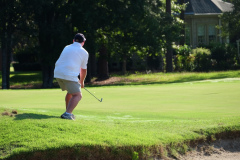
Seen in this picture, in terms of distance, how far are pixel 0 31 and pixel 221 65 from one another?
55.9 ft

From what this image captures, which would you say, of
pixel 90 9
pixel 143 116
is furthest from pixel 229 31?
pixel 143 116

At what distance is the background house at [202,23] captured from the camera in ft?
159

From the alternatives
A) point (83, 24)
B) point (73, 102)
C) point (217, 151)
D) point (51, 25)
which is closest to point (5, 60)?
point (51, 25)

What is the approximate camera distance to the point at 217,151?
8383 millimetres

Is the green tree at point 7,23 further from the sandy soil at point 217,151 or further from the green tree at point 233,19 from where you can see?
the sandy soil at point 217,151

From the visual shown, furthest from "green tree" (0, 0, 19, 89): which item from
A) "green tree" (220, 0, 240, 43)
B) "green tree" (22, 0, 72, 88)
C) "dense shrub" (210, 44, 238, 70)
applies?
"green tree" (220, 0, 240, 43)

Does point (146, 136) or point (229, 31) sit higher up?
point (229, 31)

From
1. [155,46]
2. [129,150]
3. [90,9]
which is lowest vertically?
[129,150]

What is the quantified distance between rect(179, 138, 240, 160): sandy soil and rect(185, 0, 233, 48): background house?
40525mm

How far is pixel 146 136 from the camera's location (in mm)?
7992

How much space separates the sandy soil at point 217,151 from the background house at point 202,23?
4052cm

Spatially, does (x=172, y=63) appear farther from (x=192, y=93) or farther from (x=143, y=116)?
(x=143, y=116)

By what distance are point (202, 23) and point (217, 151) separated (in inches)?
1646

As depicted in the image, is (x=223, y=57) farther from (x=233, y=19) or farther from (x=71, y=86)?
(x=71, y=86)
